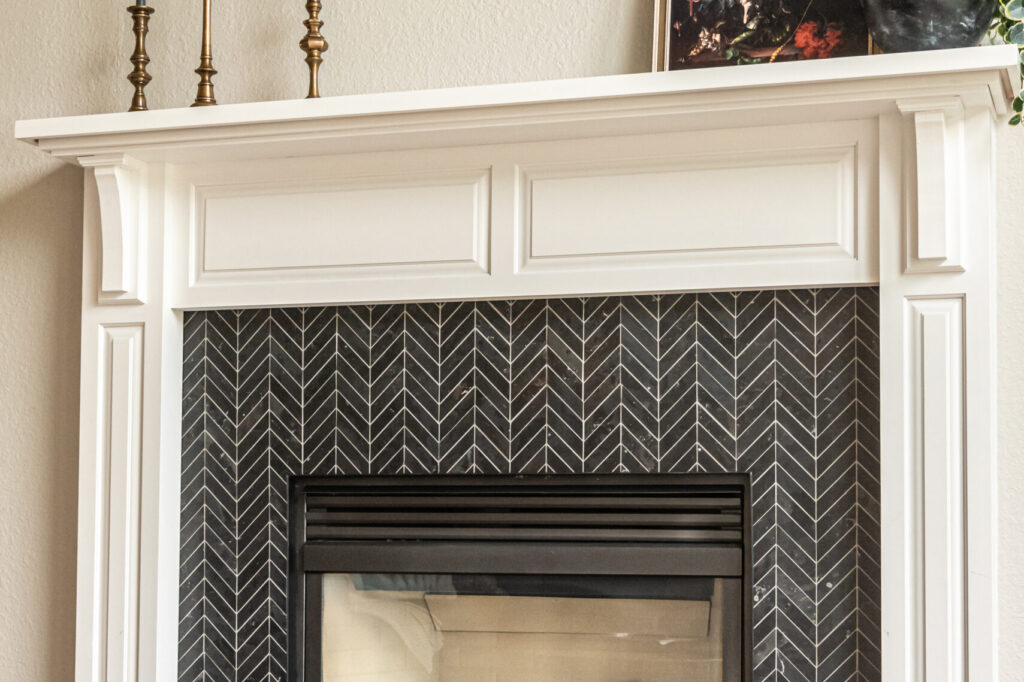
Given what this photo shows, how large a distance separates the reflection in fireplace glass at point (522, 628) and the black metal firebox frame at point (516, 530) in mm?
33

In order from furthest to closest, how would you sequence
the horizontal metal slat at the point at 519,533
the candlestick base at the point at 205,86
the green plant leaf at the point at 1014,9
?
1. the candlestick base at the point at 205,86
2. the horizontal metal slat at the point at 519,533
3. the green plant leaf at the point at 1014,9

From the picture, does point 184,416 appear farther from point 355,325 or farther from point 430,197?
point 430,197

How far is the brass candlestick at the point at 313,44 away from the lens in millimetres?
1864

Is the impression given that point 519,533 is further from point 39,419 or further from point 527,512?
point 39,419

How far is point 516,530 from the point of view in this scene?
6.05ft

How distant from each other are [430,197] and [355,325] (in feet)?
0.93

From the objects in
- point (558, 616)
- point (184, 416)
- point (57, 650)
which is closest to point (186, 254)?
point (184, 416)

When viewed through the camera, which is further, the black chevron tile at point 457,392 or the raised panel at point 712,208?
the black chevron tile at point 457,392

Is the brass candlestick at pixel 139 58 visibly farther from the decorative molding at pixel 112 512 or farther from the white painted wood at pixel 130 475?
the decorative molding at pixel 112 512

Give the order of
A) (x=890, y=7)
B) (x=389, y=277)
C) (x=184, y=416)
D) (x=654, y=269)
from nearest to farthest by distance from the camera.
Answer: (x=890, y=7), (x=654, y=269), (x=389, y=277), (x=184, y=416)

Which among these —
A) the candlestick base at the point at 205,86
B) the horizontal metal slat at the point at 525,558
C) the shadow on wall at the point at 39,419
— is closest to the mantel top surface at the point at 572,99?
the candlestick base at the point at 205,86

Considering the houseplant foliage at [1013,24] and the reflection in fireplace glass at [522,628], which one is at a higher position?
the houseplant foliage at [1013,24]

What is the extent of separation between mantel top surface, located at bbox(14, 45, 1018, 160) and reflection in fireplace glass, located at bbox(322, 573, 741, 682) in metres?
0.83

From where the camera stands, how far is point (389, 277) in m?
1.86
